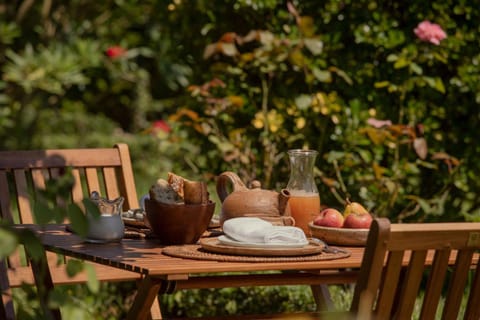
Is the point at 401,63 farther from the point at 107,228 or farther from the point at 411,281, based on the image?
the point at 411,281

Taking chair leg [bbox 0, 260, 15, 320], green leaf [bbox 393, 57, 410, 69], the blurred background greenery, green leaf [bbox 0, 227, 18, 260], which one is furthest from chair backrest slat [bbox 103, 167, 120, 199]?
green leaf [bbox 0, 227, 18, 260]

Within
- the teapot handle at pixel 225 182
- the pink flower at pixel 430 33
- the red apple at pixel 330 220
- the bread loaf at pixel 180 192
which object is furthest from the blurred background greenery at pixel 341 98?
the bread loaf at pixel 180 192

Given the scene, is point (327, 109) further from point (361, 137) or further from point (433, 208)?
point (433, 208)

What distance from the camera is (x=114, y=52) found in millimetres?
9570

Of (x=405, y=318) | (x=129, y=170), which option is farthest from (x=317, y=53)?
(x=405, y=318)

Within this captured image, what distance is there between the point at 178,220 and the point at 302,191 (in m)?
0.45

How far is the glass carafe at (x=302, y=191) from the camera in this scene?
9.31 feet

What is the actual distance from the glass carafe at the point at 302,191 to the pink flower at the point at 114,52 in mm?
6917

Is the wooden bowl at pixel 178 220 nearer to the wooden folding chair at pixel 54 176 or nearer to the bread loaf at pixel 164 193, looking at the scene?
the bread loaf at pixel 164 193

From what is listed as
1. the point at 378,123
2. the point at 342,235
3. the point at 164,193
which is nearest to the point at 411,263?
the point at 342,235

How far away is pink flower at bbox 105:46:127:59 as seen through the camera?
9547mm

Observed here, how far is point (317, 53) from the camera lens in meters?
4.64

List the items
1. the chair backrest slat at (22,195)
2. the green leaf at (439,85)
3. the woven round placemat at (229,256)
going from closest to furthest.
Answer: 1. the woven round placemat at (229,256)
2. the chair backrest slat at (22,195)
3. the green leaf at (439,85)

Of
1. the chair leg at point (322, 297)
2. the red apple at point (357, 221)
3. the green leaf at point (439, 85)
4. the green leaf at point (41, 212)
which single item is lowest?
the chair leg at point (322, 297)
